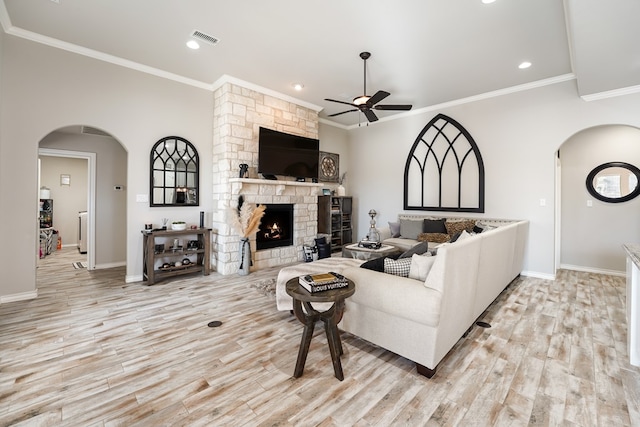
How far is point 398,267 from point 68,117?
454 cm

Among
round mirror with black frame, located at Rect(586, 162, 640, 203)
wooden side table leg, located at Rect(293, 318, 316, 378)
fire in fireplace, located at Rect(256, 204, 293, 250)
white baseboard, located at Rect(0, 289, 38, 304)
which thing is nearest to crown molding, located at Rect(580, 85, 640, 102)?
round mirror with black frame, located at Rect(586, 162, 640, 203)

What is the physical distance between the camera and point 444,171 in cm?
562

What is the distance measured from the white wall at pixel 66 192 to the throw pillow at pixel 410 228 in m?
8.19

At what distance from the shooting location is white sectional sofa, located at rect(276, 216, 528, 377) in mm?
1901

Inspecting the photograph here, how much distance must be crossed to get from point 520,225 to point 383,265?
9.44 ft

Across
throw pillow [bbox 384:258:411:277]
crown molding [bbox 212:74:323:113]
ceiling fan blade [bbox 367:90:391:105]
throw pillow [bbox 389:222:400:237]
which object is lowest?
throw pillow [bbox 384:258:411:277]

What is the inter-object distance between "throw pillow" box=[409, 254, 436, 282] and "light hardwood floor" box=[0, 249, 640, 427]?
697 millimetres

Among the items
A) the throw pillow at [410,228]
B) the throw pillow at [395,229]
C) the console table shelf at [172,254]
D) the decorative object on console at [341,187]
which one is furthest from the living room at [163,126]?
the decorative object on console at [341,187]

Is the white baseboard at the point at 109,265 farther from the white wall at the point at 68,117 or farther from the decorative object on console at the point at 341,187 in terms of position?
the decorative object on console at the point at 341,187

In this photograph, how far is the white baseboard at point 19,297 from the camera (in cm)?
328

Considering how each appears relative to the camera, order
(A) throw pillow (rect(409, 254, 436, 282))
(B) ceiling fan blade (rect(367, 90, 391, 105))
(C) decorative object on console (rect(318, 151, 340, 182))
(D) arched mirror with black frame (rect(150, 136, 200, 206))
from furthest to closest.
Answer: (C) decorative object on console (rect(318, 151, 340, 182)), (D) arched mirror with black frame (rect(150, 136, 200, 206)), (B) ceiling fan blade (rect(367, 90, 391, 105)), (A) throw pillow (rect(409, 254, 436, 282))

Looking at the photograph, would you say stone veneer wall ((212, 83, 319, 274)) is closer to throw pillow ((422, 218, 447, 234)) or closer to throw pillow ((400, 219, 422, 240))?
throw pillow ((400, 219, 422, 240))

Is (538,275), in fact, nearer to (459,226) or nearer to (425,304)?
(459,226)

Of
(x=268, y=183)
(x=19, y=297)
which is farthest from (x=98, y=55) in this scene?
(x=19, y=297)
